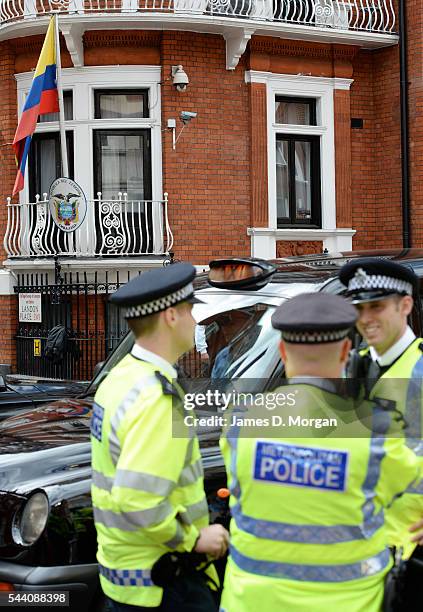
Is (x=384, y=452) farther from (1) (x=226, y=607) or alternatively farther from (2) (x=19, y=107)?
(2) (x=19, y=107)

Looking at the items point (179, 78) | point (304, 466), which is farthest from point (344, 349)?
point (179, 78)

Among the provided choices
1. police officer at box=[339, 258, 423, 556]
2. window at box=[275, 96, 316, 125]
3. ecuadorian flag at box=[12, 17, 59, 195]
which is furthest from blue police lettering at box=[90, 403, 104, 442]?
window at box=[275, 96, 316, 125]

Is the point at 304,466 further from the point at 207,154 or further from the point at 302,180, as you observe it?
the point at 302,180

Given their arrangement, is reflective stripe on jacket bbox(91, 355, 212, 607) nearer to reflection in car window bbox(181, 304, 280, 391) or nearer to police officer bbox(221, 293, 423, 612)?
police officer bbox(221, 293, 423, 612)

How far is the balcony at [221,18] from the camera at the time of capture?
14773 mm

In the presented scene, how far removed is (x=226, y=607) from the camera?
2799 mm

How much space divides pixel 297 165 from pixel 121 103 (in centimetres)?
327

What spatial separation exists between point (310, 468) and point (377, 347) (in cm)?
85

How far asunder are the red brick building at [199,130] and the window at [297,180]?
1.0 inches

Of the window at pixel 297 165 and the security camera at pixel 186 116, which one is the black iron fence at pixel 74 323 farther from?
the window at pixel 297 165

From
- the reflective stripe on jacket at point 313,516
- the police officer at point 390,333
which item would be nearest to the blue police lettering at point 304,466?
the reflective stripe on jacket at point 313,516

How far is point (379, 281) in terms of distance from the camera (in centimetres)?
334

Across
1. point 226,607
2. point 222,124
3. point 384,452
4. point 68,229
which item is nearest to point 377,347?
point 384,452

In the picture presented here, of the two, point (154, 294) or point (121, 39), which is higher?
point (121, 39)
